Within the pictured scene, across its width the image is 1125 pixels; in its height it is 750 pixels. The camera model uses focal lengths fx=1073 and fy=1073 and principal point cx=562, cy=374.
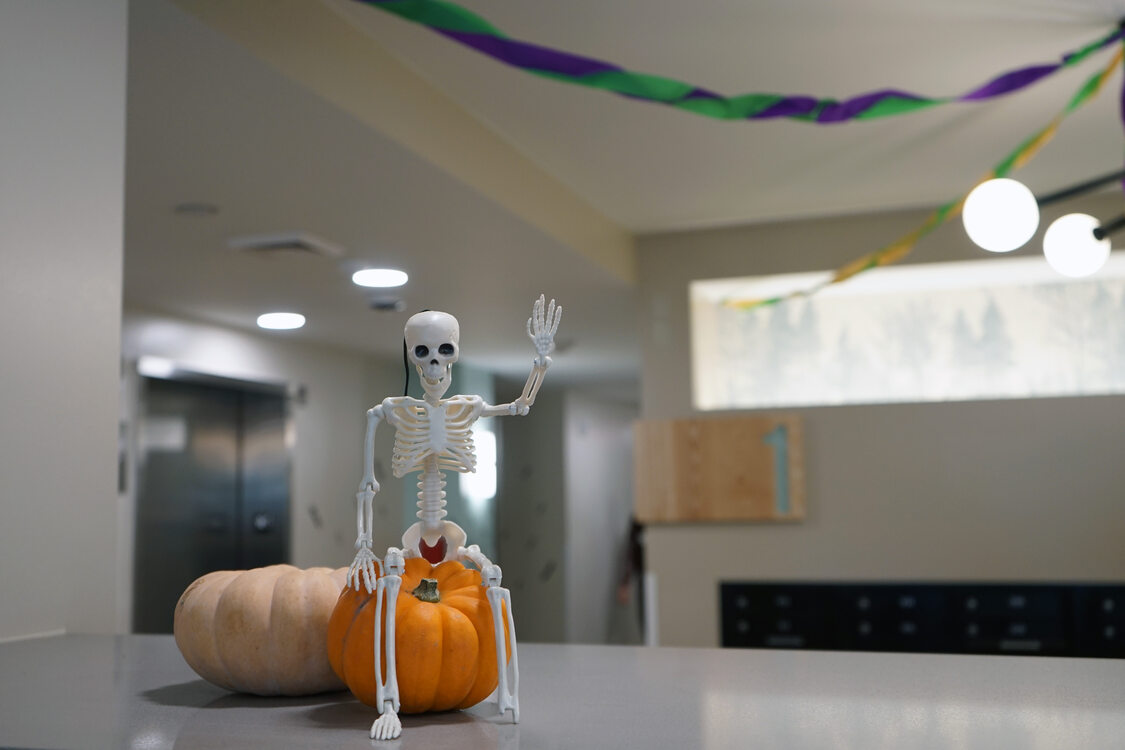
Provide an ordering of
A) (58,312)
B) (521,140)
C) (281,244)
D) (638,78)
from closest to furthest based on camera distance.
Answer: (58,312) < (638,78) < (521,140) < (281,244)

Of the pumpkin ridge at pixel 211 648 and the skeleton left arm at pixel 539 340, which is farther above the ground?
the skeleton left arm at pixel 539 340

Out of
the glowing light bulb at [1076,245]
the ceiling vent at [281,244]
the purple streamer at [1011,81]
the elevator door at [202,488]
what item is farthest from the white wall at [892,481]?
the elevator door at [202,488]

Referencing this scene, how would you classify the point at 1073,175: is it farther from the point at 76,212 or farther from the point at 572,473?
the point at 572,473

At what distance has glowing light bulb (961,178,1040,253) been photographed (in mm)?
1834

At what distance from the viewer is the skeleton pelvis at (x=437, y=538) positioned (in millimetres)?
934

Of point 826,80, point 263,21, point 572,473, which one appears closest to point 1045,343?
point 826,80

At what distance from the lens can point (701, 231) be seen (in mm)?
4215

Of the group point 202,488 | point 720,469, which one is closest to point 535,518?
point 202,488

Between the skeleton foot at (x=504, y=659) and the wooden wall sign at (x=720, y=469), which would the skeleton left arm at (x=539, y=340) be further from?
the wooden wall sign at (x=720, y=469)

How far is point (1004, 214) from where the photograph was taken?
1.84 m

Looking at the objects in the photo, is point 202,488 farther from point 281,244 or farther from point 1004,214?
point 1004,214

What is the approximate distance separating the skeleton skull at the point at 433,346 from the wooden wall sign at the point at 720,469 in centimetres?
317


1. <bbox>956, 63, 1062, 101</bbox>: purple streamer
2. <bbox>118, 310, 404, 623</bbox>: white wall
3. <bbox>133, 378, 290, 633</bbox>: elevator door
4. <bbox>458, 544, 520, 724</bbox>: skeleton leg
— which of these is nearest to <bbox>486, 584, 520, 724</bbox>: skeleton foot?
<bbox>458, 544, 520, 724</bbox>: skeleton leg

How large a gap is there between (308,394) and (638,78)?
4138 millimetres
